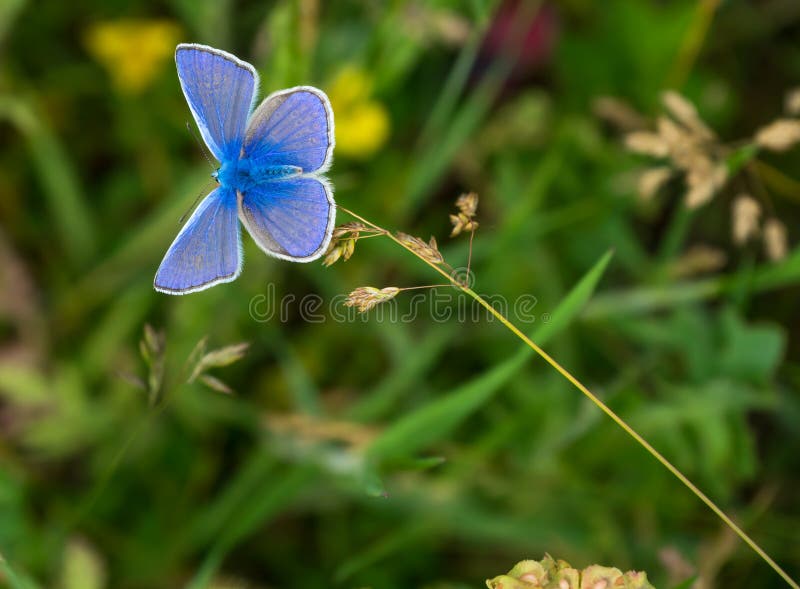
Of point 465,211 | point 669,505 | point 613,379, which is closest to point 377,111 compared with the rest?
point 613,379

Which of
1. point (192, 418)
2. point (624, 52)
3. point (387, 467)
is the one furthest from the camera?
point (624, 52)

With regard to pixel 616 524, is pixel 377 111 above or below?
above

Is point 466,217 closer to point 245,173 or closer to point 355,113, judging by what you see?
point 245,173

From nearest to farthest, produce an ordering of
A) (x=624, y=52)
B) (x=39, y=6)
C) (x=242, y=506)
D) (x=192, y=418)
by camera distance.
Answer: (x=242, y=506) < (x=192, y=418) < (x=39, y=6) < (x=624, y=52)

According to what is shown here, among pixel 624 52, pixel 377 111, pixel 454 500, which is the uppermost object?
pixel 624 52

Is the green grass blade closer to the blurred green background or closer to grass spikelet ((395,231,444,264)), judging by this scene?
the blurred green background

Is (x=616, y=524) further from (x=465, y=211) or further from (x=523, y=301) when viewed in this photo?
(x=465, y=211)

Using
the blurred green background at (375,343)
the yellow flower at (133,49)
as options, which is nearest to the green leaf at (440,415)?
the blurred green background at (375,343)

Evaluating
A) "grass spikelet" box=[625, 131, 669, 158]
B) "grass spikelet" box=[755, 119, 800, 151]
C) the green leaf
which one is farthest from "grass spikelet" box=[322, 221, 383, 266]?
"grass spikelet" box=[755, 119, 800, 151]
